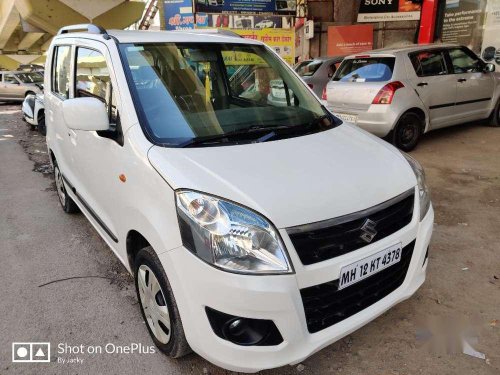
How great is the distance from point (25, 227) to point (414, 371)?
392 centimetres

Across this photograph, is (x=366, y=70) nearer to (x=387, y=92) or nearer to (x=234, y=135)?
(x=387, y=92)

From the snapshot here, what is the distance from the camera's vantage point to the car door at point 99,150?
2602 millimetres

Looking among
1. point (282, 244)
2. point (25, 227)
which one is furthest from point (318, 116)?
point (25, 227)

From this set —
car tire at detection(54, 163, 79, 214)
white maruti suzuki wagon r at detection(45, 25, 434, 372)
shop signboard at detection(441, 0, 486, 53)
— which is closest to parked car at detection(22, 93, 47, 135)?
car tire at detection(54, 163, 79, 214)

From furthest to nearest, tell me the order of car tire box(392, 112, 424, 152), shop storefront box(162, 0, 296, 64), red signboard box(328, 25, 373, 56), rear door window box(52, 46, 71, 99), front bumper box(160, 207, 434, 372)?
1. red signboard box(328, 25, 373, 56)
2. shop storefront box(162, 0, 296, 64)
3. car tire box(392, 112, 424, 152)
4. rear door window box(52, 46, 71, 99)
5. front bumper box(160, 207, 434, 372)

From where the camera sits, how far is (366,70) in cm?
654

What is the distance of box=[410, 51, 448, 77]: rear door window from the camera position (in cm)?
636

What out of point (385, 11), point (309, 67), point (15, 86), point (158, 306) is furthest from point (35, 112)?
point (385, 11)

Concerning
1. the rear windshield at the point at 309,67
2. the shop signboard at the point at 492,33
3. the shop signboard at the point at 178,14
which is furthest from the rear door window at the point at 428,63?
the shop signboard at the point at 178,14

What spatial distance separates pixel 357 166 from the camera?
2252mm

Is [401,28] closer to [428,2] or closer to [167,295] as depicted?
[428,2]

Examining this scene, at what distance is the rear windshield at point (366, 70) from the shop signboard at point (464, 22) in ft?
20.6

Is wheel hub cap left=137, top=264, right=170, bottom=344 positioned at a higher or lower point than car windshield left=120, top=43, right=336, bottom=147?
lower

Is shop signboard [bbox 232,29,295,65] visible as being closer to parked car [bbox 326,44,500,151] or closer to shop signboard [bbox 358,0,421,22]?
shop signboard [bbox 358,0,421,22]
